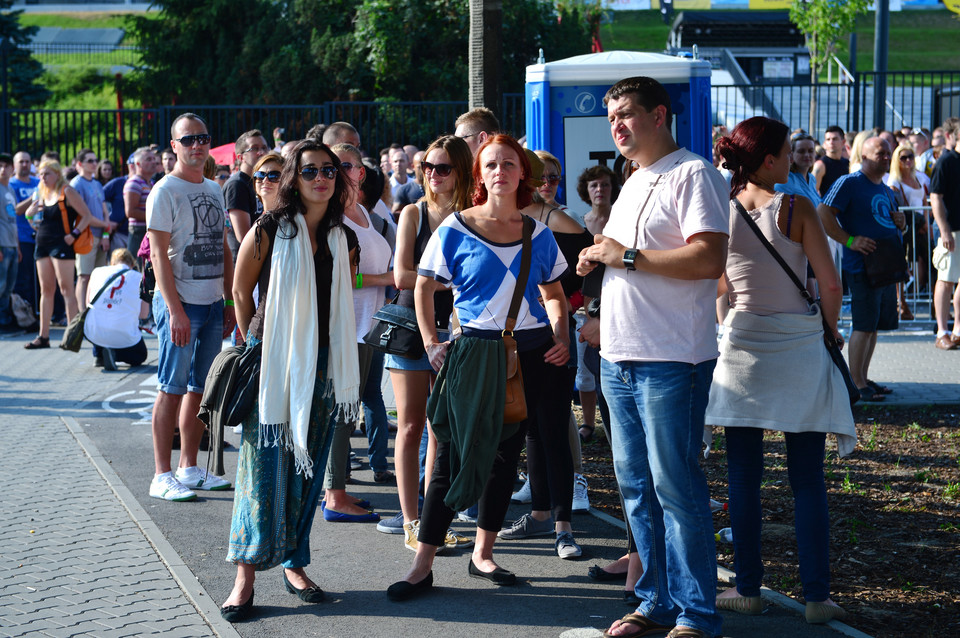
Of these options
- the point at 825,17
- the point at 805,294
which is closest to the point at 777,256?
the point at 805,294

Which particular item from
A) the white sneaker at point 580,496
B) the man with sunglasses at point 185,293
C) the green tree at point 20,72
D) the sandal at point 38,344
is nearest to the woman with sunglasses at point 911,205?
the white sneaker at point 580,496

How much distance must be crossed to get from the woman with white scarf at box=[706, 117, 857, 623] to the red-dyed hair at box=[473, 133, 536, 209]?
89 cm

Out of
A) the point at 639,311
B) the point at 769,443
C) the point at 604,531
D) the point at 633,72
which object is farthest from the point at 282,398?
the point at 633,72

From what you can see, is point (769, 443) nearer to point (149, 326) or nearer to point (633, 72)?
point (633, 72)

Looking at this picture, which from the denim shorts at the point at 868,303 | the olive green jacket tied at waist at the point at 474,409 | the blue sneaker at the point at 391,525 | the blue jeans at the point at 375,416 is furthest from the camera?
the denim shorts at the point at 868,303

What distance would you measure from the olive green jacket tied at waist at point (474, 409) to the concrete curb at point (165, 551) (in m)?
1.09

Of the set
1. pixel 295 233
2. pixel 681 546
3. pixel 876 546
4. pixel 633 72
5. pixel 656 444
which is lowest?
pixel 876 546

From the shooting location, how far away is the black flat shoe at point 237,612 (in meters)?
4.50

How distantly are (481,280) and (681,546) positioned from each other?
1.42 m

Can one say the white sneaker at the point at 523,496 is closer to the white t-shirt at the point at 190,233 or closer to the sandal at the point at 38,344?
the white t-shirt at the point at 190,233

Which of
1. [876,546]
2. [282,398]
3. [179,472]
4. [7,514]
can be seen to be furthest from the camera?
[179,472]

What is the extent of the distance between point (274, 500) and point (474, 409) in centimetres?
94

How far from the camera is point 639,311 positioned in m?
Answer: 4.03

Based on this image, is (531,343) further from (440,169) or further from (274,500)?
(274,500)
